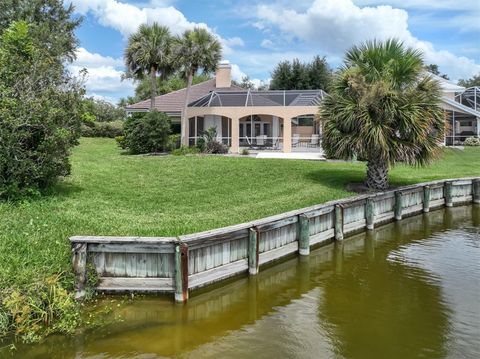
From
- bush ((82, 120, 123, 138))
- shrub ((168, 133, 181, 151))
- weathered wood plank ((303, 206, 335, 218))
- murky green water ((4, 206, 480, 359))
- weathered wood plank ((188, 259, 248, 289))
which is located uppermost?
bush ((82, 120, 123, 138))

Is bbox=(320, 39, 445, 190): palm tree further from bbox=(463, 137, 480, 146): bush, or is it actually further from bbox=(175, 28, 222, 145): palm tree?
bbox=(463, 137, 480, 146): bush

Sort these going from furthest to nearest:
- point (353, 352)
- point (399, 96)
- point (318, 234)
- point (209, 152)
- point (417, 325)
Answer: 1. point (209, 152)
2. point (399, 96)
3. point (318, 234)
4. point (417, 325)
5. point (353, 352)

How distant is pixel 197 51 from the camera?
2745 cm

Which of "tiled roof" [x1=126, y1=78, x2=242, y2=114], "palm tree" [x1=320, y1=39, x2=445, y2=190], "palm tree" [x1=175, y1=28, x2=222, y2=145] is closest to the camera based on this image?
"palm tree" [x1=320, y1=39, x2=445, y2=190]

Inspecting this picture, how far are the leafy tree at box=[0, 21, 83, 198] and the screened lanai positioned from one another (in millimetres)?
18104

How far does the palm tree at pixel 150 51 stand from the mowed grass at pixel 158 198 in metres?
9.23

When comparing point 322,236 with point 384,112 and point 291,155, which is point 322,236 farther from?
point 291,155

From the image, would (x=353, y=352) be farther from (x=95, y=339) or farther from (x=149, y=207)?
(x=149, y=207)

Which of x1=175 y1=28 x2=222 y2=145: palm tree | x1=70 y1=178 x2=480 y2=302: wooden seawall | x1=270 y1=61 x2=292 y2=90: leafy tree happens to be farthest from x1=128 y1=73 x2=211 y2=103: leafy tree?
x1=70 y1=178 x2=480 y2=302: wooden seawall

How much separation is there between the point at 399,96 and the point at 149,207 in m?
8.97

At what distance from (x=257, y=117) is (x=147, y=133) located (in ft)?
32.8

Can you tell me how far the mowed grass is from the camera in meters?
8.09

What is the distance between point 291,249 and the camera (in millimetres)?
10641

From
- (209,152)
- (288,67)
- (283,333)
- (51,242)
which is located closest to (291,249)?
(283,333)
